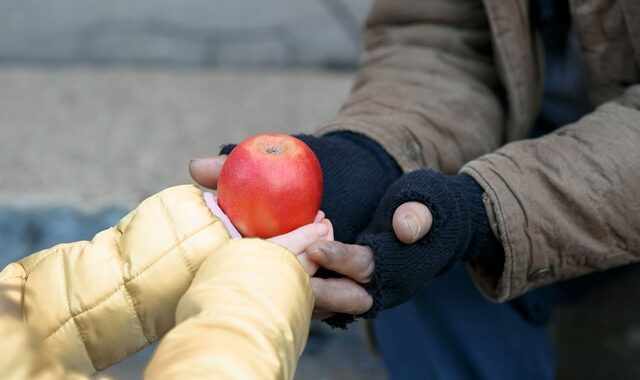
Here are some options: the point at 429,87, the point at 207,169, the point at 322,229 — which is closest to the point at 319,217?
the point at 322,229

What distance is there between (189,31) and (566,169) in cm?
186

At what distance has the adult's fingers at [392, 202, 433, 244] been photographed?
4.07 feet

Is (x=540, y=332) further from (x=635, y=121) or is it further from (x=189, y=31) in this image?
(x=189, y=31)

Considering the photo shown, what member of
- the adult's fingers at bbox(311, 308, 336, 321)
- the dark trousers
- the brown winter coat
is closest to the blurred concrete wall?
the brown winter coat

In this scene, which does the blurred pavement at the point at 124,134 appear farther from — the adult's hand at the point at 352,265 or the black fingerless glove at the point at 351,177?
the adult's hand at the point at 352,265

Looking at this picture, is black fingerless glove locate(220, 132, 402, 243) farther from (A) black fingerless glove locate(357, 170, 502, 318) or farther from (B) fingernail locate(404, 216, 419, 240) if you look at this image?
(B) fingernail locate(404, 216, 419, 240)

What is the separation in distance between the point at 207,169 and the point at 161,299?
32 cm

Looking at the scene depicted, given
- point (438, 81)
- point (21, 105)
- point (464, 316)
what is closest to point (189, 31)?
point (21, 105)

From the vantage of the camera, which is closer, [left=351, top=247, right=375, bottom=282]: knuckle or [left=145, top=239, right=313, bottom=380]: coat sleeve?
[left=145, top=239, right=313, bottom=380]: coat sleeve

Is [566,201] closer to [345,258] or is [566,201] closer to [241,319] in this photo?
[345,258]

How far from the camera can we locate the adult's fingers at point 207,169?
1.39m

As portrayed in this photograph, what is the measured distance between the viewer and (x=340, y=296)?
1.25 meters

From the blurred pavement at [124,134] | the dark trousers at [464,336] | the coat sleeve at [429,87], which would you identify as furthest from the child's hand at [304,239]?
the blurred pavement at [124,134]

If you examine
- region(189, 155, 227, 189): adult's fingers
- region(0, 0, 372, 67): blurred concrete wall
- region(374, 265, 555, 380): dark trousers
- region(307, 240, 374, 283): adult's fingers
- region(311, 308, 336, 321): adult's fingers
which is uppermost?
region(189, 155, 227, 189): adult's fingers
